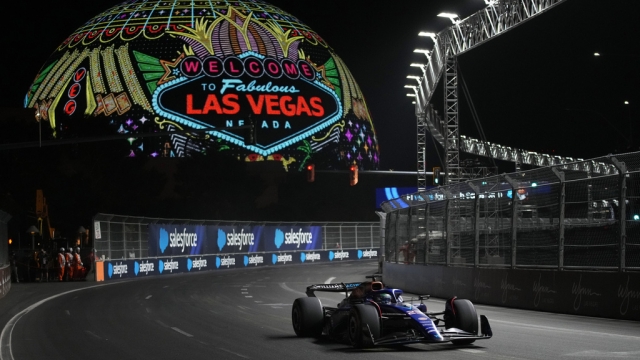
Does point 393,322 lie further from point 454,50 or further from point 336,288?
point 454,50

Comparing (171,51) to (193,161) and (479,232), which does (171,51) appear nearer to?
(193,161)

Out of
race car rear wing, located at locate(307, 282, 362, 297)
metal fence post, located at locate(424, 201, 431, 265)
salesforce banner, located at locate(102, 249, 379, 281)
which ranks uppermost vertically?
metal fence post, located at locate(424, 201, 431, 265)

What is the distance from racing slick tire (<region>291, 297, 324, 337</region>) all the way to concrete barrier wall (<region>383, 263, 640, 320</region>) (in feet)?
20.9

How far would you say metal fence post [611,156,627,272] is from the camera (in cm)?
1888

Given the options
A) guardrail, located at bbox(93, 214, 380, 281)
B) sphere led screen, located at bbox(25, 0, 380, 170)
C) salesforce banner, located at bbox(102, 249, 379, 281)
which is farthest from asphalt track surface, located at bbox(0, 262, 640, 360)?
sphere led screen, located at bbox(25, 0, 380, 170)

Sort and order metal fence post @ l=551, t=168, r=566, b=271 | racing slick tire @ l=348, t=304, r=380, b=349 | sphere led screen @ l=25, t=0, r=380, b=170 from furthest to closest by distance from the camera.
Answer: sphere led screen @ l=25, t=0, r=380, b=170, metal fence post @ l=551, t=168, r=566, b=271, racing slick tire @ l=348, t=304, r=380, b=349

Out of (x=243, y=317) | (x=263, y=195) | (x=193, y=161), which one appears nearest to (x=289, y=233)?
(x=193, y=161)

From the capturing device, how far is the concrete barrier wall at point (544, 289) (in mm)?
19125

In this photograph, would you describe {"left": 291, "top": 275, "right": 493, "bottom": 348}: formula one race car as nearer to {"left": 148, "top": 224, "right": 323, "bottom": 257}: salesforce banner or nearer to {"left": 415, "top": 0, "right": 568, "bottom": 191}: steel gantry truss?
{"left": 415, "top": 0, "right": 568, "bottom": 191}: steel gantry truss

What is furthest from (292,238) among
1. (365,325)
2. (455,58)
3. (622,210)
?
(365,325)

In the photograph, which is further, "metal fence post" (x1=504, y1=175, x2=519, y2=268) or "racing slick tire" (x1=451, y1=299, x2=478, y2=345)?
"metal fence post" (x1=504, y1=175, x2=519, y2=268)

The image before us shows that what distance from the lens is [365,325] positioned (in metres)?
13.8

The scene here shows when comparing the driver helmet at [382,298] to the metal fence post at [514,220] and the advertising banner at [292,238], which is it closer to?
the metal fence post at [514,220]

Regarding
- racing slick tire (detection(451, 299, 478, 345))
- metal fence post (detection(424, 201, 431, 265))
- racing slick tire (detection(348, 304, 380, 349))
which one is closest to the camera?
racing slick tire (detection(348, 304, 380, 349))
